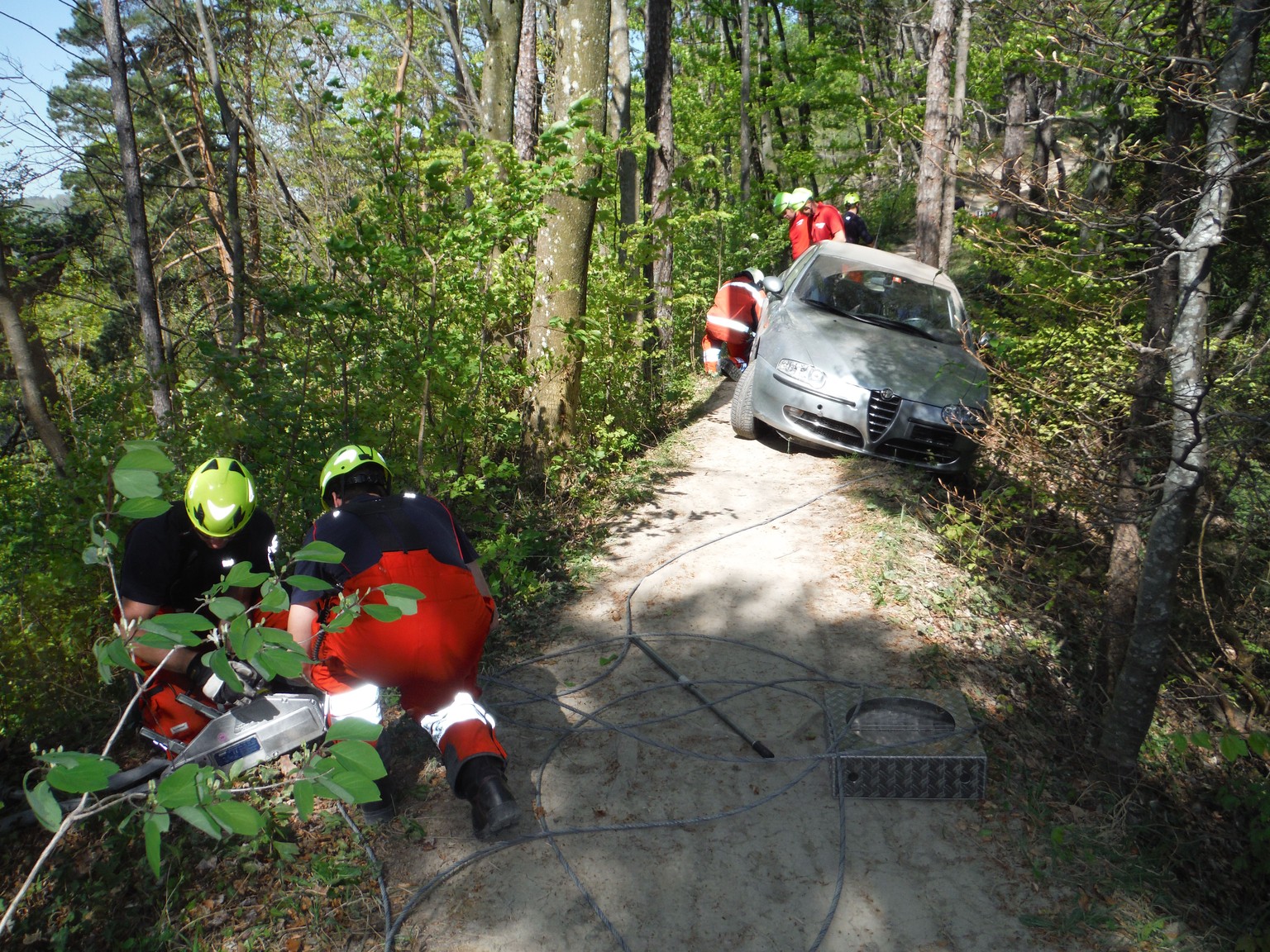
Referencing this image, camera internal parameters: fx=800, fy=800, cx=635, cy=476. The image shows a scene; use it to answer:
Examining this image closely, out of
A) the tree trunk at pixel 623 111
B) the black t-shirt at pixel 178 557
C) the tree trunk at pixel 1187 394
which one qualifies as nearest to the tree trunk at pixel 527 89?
the tree trunk at pixel 623 111

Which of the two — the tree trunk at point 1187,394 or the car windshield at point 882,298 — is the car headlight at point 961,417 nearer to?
the car windshield at point 882,298

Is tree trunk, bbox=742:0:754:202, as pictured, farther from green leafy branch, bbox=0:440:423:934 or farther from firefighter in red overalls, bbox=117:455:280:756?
green leafy branch, bbox=0:440:423:934

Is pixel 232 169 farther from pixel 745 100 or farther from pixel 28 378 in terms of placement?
pixel 745 100

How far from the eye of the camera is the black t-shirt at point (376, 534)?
3.21 metres

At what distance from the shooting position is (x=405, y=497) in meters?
3.47

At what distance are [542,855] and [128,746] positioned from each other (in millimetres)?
2503

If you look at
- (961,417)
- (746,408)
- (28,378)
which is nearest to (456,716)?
(28,378)

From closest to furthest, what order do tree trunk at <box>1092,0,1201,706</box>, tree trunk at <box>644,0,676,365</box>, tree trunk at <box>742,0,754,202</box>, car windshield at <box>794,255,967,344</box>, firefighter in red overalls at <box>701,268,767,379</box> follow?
tree trunk at <box>1092,0,1201,706</box>
car windshield at <box>794,255,967,344</box>
firefighter in red overalls at <box>701,268,767,379</box>
tree trunk at <box>644,0,676,365</box>
tree trunk at <box>742,0,754,202</box>

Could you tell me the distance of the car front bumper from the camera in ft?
21.5

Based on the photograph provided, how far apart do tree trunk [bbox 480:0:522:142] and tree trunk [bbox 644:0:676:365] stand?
167cm

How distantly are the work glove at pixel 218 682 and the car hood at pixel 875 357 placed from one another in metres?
4.91

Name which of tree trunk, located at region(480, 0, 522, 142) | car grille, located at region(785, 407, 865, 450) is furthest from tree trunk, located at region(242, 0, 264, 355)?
car grille, located at region(785, 407, 865, 450)

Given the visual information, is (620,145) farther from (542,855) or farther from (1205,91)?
(542,855)

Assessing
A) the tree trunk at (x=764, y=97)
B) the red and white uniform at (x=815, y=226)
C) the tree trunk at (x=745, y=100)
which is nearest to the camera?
the red and white uniform at (x=815, y=226)
